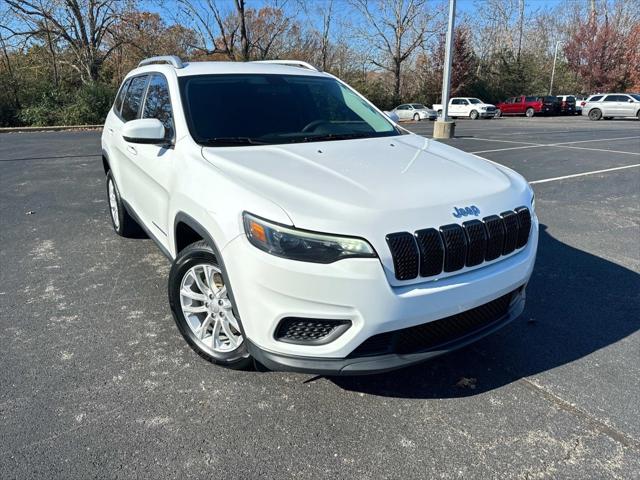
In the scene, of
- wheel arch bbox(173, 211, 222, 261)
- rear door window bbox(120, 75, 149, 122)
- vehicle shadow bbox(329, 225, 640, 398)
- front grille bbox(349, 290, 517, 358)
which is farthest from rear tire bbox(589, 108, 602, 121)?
wheel arch bbox(173, 211, 222, 261)

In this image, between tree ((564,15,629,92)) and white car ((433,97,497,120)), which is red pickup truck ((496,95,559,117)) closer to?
white car ((433,97,497,120))

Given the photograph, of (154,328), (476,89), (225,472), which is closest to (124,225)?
(154,328)

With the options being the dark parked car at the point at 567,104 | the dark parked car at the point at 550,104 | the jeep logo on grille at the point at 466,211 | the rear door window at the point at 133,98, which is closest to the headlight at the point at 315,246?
the jeep logo on grille at the point at 466,211

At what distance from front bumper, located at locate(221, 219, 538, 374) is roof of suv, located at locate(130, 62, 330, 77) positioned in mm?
1932

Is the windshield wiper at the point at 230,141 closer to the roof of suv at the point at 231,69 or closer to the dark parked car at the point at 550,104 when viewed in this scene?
the roof of suv at the point at 231,69

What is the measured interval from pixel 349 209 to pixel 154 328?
190 cm

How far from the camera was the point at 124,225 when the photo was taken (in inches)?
200

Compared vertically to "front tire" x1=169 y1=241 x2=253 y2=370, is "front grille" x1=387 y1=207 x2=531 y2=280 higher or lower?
higher

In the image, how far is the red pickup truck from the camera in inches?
1473

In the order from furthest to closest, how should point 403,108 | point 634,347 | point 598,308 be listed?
point 403,108
point 598,308
point 634,347

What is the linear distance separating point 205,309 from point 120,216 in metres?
2.71

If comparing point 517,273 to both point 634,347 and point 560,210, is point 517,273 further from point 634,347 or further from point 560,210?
point 560,210

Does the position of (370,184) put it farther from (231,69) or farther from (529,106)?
(529,106)

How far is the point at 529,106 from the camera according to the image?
38281 millimetres
